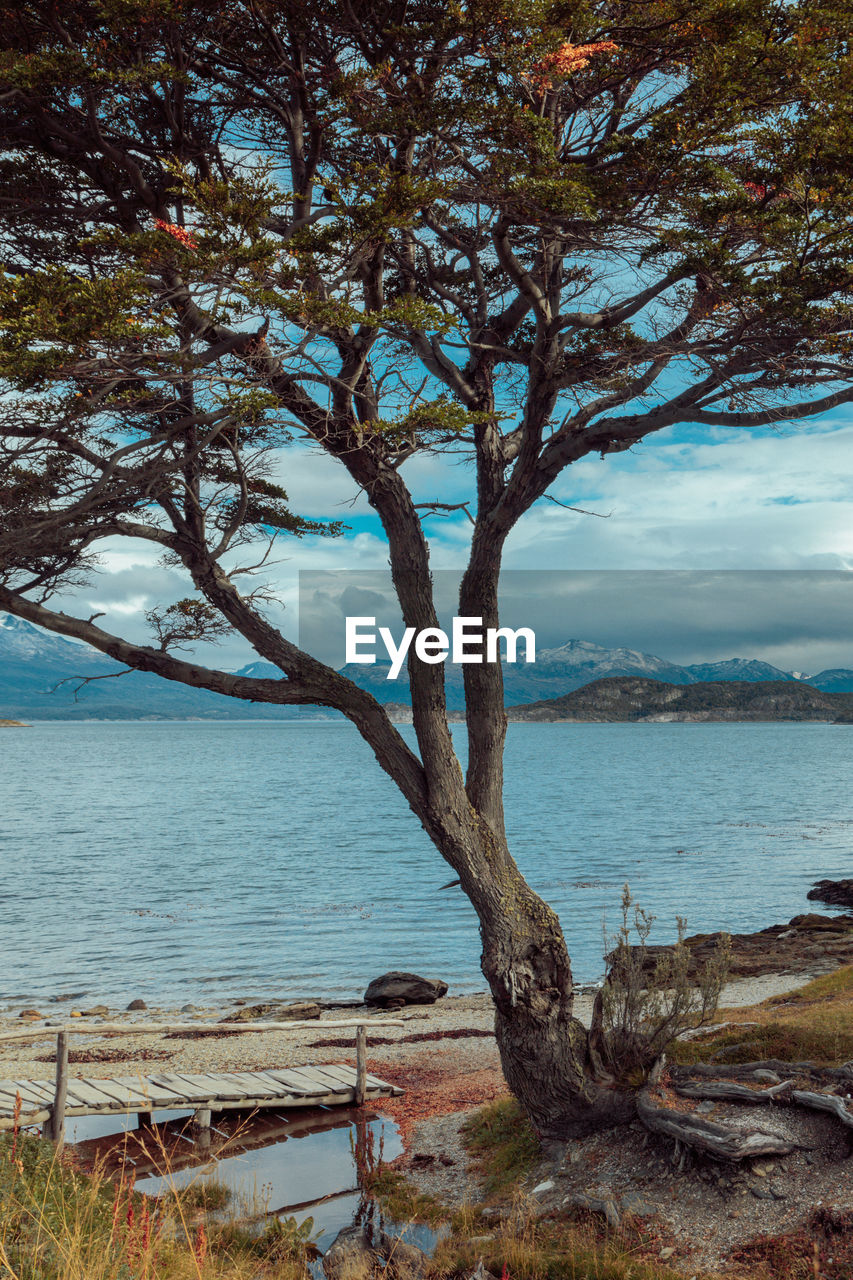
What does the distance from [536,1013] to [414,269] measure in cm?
733

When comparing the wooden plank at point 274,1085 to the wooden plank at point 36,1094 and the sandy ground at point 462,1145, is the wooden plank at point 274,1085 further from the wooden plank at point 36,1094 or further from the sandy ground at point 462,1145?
the wooden plank at point 36,1094

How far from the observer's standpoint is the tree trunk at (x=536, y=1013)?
27.0 ft

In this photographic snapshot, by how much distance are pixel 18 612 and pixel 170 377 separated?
2.93 metres

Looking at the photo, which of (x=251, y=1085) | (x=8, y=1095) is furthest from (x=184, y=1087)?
(x=8, y=1095)

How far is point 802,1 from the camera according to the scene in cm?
670

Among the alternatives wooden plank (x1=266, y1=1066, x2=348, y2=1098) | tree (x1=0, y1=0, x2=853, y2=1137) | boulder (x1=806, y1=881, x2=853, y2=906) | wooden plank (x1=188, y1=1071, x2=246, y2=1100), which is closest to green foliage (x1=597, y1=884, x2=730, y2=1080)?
tree (x1=0, y1=0, x2=853, y2=1137)

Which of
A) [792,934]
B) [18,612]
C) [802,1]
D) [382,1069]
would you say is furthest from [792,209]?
[792,934]

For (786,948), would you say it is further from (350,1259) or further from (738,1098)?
(350,1259)

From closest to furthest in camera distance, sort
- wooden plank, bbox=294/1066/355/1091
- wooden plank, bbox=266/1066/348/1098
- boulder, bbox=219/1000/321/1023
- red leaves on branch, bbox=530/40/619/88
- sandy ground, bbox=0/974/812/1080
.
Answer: red leaves on branch, bbox=530/40/619/88, wooden plank, bbox=266/1066/348/1098, wooden plank, bbox=294/1066/355/1091, sandy ground, bbox=0/974/812/1080, boulder, bbox=219/1000/321/1023

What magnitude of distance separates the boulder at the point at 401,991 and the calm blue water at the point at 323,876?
1.18m

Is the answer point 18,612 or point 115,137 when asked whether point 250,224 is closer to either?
point 115,137

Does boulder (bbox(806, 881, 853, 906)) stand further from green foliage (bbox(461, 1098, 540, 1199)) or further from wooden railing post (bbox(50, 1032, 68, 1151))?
wooden railing post (bbox(50, 1032, 68, 1151))

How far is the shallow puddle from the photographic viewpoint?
27.9 ft

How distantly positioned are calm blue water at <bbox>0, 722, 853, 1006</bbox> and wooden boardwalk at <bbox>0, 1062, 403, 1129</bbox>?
29.4ft
